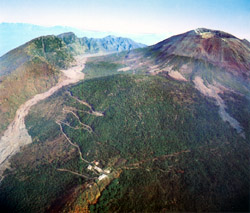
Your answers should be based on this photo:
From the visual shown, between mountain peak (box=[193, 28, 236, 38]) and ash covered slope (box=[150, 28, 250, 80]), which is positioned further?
mountain peak (box=[193, 28, 236, 38])

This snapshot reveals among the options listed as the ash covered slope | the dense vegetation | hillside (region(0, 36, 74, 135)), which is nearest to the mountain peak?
the ash covered slope

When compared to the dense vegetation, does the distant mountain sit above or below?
above

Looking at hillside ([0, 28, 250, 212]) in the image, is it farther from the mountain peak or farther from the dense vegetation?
the mountain peak

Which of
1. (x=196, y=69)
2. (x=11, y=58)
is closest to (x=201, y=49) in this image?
(x=196, y=69)

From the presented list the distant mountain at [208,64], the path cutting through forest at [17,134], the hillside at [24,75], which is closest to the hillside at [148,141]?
the distant mountain at [208,64]

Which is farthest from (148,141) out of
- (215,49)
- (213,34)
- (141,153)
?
(213,34)

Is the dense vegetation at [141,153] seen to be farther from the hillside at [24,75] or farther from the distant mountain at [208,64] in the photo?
the hillside at [24,75]
